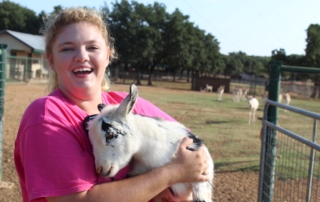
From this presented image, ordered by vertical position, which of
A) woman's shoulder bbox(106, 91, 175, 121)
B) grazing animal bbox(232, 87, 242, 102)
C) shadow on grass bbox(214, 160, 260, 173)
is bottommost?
shadow on grass bbox(214, 160, 260, 173)

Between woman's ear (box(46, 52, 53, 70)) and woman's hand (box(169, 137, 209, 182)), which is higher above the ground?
woman's ear (box(46, 52, 53, 70))

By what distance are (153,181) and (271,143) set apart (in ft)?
8.05

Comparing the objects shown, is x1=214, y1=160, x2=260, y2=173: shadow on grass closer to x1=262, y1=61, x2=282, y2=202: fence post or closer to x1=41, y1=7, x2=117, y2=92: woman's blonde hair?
x1=262, y1=61, x2=282, y2=202: fence post

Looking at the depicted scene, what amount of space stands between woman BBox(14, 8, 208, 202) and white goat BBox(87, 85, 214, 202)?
0.06 metres

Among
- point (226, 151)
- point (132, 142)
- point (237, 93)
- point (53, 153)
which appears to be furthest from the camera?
point (237, 93)

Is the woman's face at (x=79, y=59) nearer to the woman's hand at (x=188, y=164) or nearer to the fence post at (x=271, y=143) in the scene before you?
the woman's hand at (x=188, y=164)

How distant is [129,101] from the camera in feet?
6.09

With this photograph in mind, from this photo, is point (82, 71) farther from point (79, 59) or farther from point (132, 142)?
point (132, 142)

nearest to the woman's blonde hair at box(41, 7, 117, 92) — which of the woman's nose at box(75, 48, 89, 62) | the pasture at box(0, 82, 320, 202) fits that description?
the woman's nose at box(75, 48, 89, 62)

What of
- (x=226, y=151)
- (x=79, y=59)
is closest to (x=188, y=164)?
(x=79, y=59)

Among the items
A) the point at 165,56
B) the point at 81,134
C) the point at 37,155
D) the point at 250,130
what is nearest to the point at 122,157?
the point at 81,134

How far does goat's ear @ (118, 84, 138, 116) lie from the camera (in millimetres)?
1798

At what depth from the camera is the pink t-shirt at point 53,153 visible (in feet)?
5.40

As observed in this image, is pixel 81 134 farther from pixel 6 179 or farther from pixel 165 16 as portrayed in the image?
pixel 165 16
